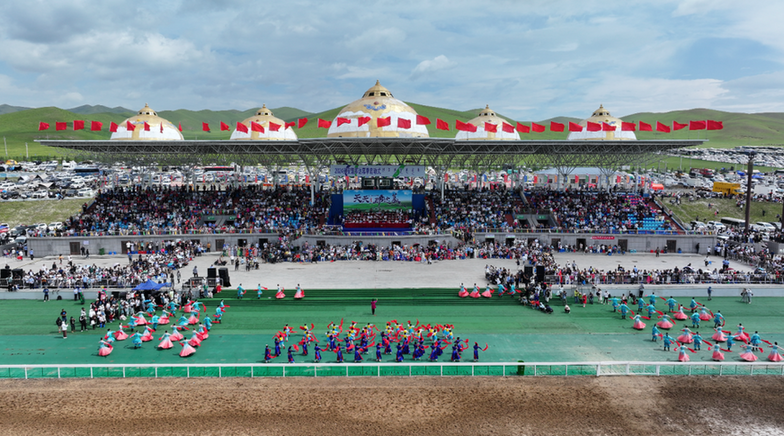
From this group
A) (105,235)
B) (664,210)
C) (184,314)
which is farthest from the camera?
(664,210)

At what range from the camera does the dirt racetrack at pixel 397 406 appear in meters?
14.2

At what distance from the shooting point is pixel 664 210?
4762cm

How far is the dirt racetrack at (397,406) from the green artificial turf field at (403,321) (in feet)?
8.76

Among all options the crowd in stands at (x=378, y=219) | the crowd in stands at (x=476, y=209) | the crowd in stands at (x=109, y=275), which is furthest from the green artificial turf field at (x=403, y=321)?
the crowd in stands at (x=476, y=209)

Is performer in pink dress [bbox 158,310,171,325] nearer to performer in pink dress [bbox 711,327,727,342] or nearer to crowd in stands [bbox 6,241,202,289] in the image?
crowd in stands [bbox 6,241,202,289]

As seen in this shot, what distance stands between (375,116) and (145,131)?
2628 cm

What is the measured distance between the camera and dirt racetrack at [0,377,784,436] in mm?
14180

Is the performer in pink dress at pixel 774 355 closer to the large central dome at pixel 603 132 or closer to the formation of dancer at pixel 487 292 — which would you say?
the formation of dancer at pixel 487 292

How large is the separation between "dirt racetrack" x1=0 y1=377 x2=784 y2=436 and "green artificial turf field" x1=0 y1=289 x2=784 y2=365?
8.76 feet

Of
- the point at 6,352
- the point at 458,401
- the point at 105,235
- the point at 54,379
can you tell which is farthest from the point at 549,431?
the point at 105,235

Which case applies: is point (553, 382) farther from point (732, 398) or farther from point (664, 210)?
point (664, 210)

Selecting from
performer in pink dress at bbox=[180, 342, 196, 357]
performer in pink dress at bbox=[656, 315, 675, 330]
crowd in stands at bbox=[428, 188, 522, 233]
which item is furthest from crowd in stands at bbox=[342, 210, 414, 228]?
performer in pink dress at bbox=[180, 342, 196, 357]

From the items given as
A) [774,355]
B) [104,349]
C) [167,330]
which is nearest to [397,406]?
[104,349]

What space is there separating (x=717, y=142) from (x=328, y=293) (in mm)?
208204
